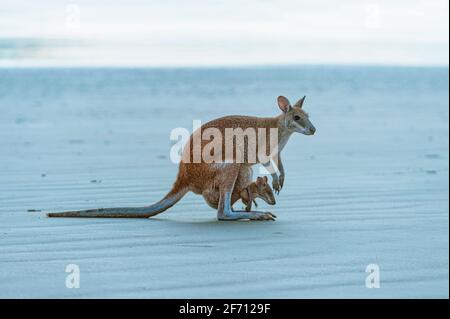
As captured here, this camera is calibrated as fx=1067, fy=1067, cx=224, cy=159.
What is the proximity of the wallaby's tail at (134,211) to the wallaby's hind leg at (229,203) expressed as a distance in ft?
0.77

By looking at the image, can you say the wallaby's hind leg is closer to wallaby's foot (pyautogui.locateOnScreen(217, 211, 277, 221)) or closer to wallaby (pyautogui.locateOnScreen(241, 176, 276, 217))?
wallaby's foot (pyautogui.locateOnScreen(217, 211, 277, 221))

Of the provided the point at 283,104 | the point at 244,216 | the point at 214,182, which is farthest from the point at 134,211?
the point at 283,104

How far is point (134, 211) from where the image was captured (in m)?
5.98

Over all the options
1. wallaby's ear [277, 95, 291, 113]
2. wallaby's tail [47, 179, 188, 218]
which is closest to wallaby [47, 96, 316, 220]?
wallaby's tail [47, 179, 188, 218]

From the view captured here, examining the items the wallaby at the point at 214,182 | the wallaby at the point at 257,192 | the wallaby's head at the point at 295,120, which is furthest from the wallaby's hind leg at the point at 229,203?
the wallaby's head at the point at 295,120

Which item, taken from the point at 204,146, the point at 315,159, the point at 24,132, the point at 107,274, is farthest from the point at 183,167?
the point at 24,132

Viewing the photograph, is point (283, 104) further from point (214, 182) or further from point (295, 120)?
point (214, 182)

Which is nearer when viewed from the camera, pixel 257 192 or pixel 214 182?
pixel 214 182

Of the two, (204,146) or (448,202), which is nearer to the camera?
(204,146)

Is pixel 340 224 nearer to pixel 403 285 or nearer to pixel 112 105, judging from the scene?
pixel 403 285

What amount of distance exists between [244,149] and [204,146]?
24 cm

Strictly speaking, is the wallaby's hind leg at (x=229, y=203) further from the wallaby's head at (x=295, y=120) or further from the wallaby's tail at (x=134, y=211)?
the wallaby's head at (x=295, y=120)

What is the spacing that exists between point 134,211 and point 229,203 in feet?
1.76

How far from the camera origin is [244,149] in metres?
6.17
